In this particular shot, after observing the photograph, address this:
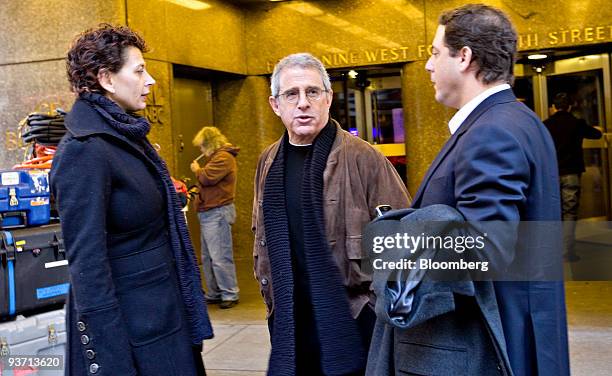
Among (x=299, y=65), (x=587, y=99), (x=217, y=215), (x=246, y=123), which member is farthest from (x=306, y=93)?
(x=587, y=99)

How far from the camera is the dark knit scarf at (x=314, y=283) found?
2.83 m

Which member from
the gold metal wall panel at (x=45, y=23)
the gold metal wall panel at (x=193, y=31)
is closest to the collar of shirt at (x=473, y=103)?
the gold metal wall panel at (x=193, y=31)

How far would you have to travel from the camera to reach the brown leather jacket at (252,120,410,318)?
289 centimetres

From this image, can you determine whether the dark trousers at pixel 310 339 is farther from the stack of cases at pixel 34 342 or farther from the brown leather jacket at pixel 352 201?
the stack of cases at pixel 34 342

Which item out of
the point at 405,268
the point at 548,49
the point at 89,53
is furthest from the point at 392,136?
the point at 405,268

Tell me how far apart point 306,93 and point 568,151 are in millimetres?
6458

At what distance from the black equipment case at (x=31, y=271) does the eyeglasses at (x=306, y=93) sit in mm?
1557

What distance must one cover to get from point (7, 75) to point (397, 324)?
715cm

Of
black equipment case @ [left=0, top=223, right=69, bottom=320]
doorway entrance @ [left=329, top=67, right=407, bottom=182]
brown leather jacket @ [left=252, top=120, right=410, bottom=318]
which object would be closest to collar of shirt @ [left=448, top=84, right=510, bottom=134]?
brown leather jacket @ [left=252, top=120, right=410, bottom=318]

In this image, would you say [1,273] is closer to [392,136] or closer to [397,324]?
[397,324]

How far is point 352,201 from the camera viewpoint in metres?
2.93

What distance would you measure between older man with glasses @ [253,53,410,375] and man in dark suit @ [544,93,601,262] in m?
6.19

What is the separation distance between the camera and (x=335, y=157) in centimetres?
300

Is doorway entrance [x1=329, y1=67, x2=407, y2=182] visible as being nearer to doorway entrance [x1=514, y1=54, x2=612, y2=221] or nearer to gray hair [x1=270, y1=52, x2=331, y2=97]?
doorway entrance [x1=514, y1=54, x2=612, y2=221]
